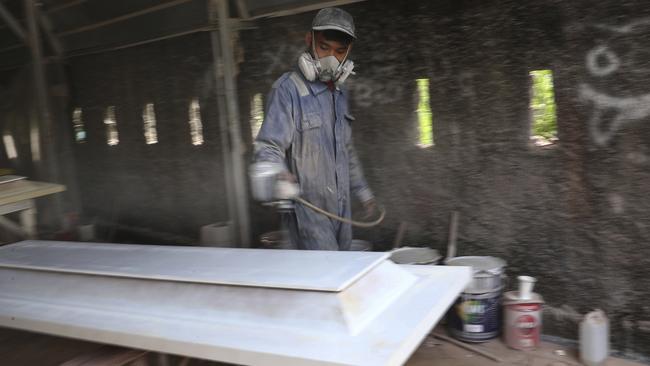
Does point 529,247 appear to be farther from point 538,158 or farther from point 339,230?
point 339,230

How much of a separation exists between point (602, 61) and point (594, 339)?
5.16 ft

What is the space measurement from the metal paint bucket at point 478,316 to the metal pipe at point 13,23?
20.1ft

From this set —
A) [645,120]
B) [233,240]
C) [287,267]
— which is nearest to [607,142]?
[645,120]

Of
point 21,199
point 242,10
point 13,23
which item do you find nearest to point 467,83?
point 242,10

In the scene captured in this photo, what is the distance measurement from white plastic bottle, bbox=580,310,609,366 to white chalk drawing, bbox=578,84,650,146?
3.33ft

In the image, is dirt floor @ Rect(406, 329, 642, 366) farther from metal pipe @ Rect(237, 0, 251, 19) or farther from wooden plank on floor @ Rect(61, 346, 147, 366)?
metal pipe @ Rect(237, 0, 251, 19)

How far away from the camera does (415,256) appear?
3293 millimetres

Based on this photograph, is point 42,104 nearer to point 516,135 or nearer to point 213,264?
point 213,264

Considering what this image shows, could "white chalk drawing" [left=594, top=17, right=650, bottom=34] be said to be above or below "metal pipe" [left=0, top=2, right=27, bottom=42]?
below

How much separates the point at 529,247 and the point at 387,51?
164cm

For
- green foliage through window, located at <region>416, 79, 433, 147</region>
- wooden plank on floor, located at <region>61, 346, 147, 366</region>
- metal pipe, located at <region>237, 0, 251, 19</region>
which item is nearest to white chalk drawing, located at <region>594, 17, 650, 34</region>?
green foliage through window, located at <region>416, 79, 433, 147</region>

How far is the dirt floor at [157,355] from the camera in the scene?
1.76 metres

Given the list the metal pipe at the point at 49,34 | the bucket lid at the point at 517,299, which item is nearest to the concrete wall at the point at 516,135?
the bucket lid at the point at 517,299

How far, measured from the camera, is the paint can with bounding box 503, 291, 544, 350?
9.97ft
